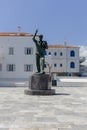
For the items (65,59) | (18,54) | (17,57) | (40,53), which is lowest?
(40,53)

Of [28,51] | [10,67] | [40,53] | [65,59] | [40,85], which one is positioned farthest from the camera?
[65,59]

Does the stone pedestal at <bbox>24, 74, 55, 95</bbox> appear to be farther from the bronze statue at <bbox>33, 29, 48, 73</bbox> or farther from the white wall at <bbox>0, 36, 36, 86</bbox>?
the white wall at <bbox>0, 36, 36, 86</bbox>

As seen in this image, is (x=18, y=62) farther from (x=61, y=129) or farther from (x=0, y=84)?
(x=61, y=129)

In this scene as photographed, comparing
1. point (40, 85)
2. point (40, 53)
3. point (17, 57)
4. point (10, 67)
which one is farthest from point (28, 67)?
point (40, 85)

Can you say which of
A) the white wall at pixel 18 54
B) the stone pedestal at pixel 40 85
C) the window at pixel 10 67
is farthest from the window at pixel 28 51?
the stone pedestal at pixel 40 85

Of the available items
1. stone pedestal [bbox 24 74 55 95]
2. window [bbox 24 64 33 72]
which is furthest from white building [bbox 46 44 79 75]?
stone pedestal [bbox 24 74 55 95]

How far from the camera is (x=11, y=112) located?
11000 mm

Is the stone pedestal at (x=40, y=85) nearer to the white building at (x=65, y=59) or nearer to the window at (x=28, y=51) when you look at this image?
the window at (x=28, y=51)

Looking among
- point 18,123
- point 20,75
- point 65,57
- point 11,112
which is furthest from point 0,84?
point 65,57

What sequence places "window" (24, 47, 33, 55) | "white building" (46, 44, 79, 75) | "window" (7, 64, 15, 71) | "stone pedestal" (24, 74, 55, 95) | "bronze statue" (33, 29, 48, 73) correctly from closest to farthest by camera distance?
1. "stone pedestal" (24, 74, 55, 95)
2. "bronze statue" (33, 29, 48, 73)
3. "window" (24, 47, 33, 55)
4. "window" (7, 64, 15, 71)
5. "white building" (46, 44, 79, 75)

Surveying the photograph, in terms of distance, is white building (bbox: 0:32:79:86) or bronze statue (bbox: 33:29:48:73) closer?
bronze statue (bbox: 33:29:48:73)

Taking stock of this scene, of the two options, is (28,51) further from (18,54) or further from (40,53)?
(40,53)

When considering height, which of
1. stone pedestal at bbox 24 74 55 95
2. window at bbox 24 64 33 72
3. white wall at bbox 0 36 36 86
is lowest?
stone pedestal at bbox 24 74 55 95

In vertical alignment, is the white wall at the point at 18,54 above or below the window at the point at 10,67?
above
